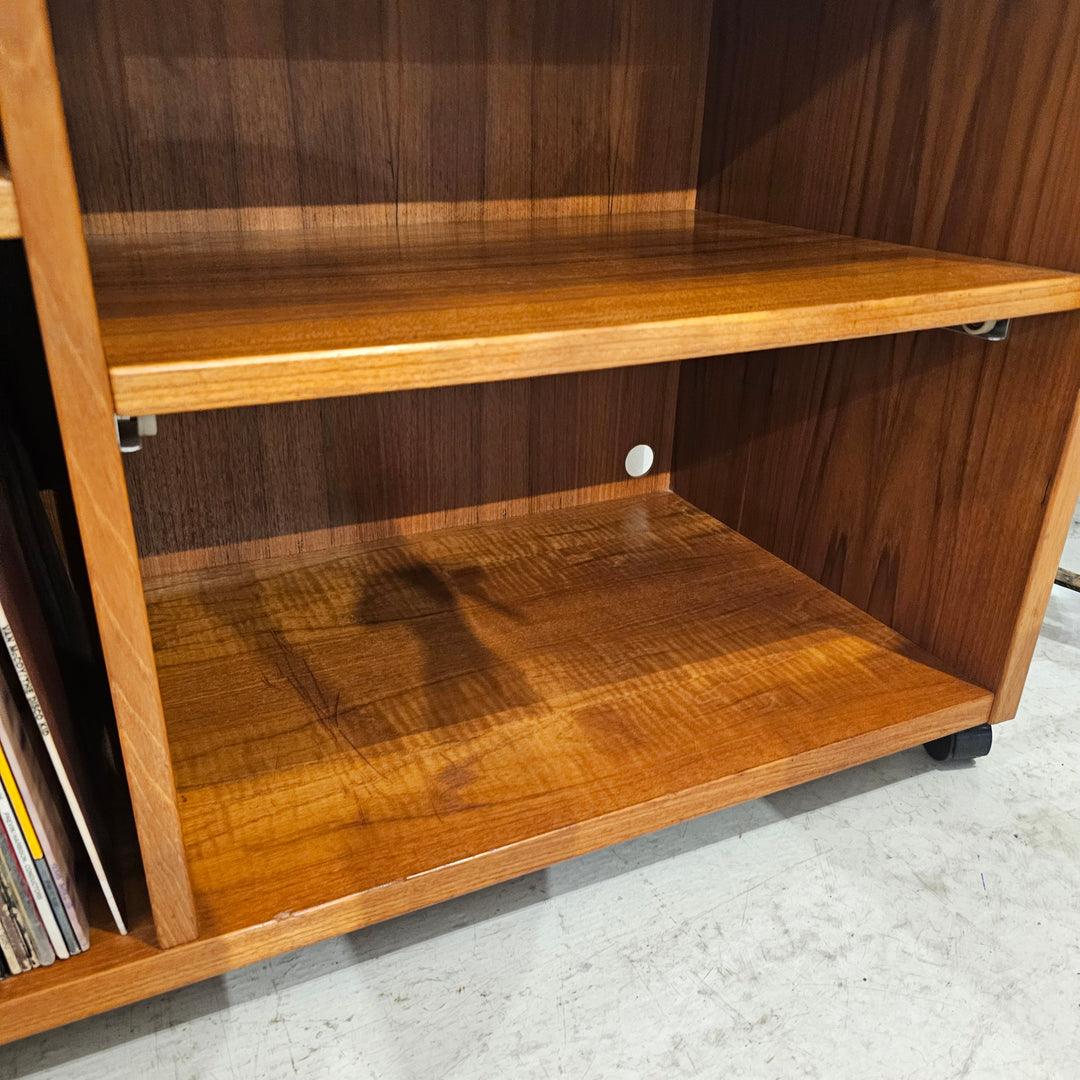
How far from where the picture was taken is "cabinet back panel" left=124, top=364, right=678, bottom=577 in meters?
0.89

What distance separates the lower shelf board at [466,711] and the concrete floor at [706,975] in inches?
3.0

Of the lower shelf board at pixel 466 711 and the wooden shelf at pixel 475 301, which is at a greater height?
the wooden shelf at pixel 475 301

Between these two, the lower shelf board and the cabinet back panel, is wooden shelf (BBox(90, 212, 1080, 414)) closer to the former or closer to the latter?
the cabinet back panel

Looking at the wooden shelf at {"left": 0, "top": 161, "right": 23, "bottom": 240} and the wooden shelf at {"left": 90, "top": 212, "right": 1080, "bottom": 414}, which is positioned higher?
the wooden shelf at {"left": 0, "top": 161, "right": 23, "bottom": 240}

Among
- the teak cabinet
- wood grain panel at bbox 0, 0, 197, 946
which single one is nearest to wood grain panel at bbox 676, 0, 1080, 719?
the teak cabinet

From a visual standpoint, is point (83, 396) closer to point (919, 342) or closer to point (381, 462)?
point (381, 462)

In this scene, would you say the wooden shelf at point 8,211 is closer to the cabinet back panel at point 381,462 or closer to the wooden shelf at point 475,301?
the wooden shelf at point 475,301

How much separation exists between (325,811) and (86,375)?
1.21 ft

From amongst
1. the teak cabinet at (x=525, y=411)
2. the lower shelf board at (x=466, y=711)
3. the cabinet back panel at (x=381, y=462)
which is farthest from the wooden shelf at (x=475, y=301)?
the lower shelf board at (x=466, y=711)

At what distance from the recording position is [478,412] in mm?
1001

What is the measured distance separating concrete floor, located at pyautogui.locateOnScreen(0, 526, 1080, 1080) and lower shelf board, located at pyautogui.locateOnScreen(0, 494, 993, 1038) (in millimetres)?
75

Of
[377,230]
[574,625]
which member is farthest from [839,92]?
[574,625]

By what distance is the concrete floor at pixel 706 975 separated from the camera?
61cm

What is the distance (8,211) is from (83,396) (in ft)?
0.25
